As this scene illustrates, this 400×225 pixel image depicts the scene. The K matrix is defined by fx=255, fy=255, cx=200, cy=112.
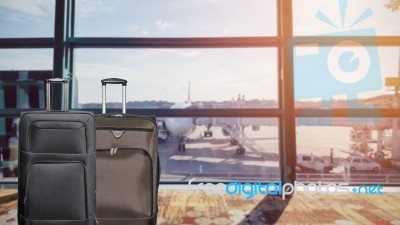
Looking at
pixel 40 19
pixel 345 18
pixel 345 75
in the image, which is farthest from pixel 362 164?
pixel 40 19

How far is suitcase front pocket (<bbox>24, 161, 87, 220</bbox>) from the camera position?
1.14 meters

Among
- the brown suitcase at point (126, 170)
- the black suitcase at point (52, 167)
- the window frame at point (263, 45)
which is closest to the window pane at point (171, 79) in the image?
the window frame at point (263, 45)

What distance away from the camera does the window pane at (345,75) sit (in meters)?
2.15

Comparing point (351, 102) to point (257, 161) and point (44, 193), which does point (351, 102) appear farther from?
point (257, 161)

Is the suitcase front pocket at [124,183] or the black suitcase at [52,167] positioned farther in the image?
the suitcase front pocket at [124,183]

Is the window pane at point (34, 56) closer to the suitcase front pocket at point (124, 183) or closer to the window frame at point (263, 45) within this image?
the window frame at point (263, 45)

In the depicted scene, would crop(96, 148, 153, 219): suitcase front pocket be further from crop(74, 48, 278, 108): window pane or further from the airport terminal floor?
crop(74, 48, 278, 108): window pane

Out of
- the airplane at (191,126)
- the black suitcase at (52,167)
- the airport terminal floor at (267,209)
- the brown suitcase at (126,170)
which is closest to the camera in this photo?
the black suitcase at (52,167)

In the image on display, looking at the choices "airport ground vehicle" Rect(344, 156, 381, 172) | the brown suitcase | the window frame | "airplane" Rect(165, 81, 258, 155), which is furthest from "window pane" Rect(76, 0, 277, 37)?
"airport ground vehicle" Rect(344, 156, 381, 172)

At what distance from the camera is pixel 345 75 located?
7.62 feet

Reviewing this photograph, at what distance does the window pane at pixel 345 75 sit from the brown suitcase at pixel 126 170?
54.5 inches

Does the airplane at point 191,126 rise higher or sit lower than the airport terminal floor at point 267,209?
higher

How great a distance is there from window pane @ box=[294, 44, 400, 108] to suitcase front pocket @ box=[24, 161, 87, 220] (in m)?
1.74

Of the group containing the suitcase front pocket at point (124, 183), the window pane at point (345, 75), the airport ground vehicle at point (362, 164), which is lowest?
the airport ground vehicle at point (362, 164)
